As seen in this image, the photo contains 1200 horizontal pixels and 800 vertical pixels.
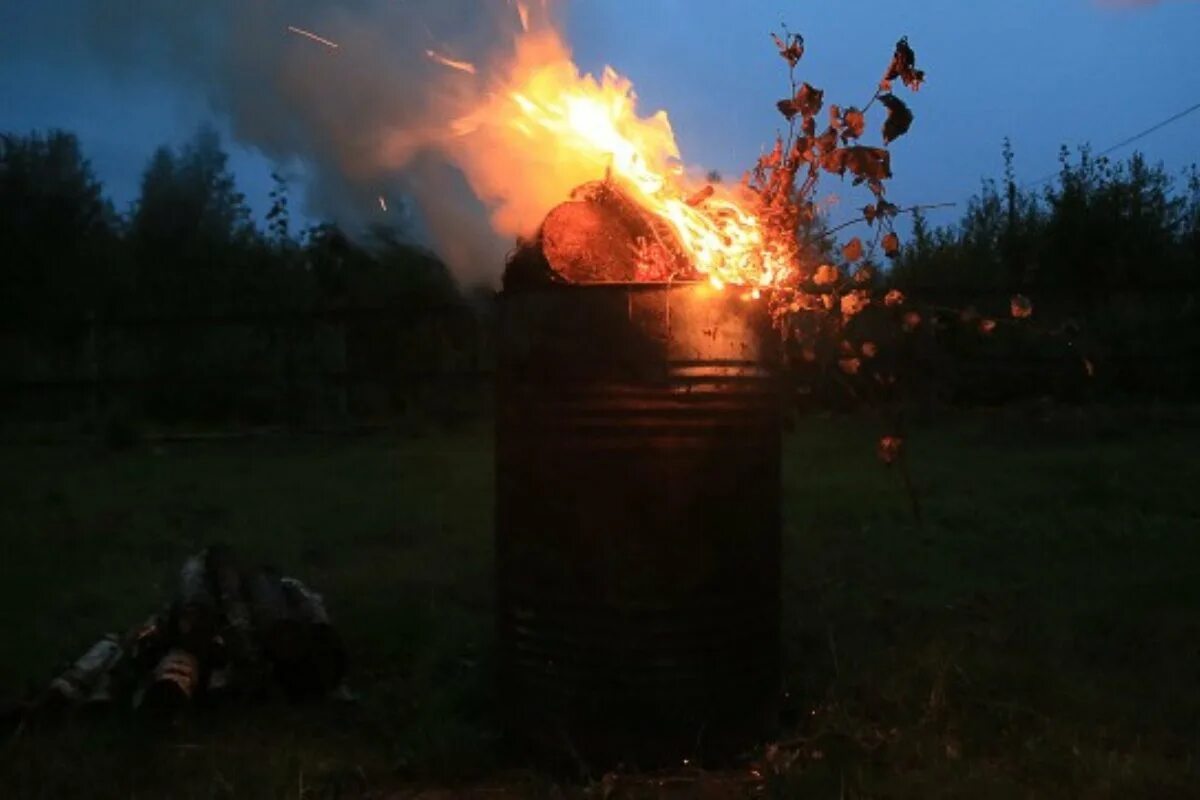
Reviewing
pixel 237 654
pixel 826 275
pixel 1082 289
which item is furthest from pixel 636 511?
pixel 1082 289

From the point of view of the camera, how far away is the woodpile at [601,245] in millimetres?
4449

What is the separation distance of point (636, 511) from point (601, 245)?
956mm

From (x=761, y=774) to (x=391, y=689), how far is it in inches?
73.0

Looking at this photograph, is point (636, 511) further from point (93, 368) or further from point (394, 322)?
point (93, 368)

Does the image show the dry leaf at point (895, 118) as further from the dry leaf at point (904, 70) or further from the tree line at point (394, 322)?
the tree line at point (394, 322)

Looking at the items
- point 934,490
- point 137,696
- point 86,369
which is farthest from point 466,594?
point 86,369

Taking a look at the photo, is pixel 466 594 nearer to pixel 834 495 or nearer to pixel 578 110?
pixel 578 110

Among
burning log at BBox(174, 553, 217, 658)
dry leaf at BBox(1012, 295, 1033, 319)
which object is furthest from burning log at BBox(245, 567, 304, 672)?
→ dry leaf at BBox(1012, 295, 1033, 319)

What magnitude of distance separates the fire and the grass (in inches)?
69.5

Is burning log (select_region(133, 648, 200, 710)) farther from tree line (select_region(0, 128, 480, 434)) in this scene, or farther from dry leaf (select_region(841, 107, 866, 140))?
tree line (select_region(0, 128, 480, 434))

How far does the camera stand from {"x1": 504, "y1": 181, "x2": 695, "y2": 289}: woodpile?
14.6 ft

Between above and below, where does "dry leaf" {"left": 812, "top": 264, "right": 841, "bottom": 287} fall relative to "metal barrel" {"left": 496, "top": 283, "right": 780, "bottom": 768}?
above

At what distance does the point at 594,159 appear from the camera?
4844 millimetres

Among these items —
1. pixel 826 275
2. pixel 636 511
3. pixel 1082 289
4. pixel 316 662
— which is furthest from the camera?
pixel 1082 289
